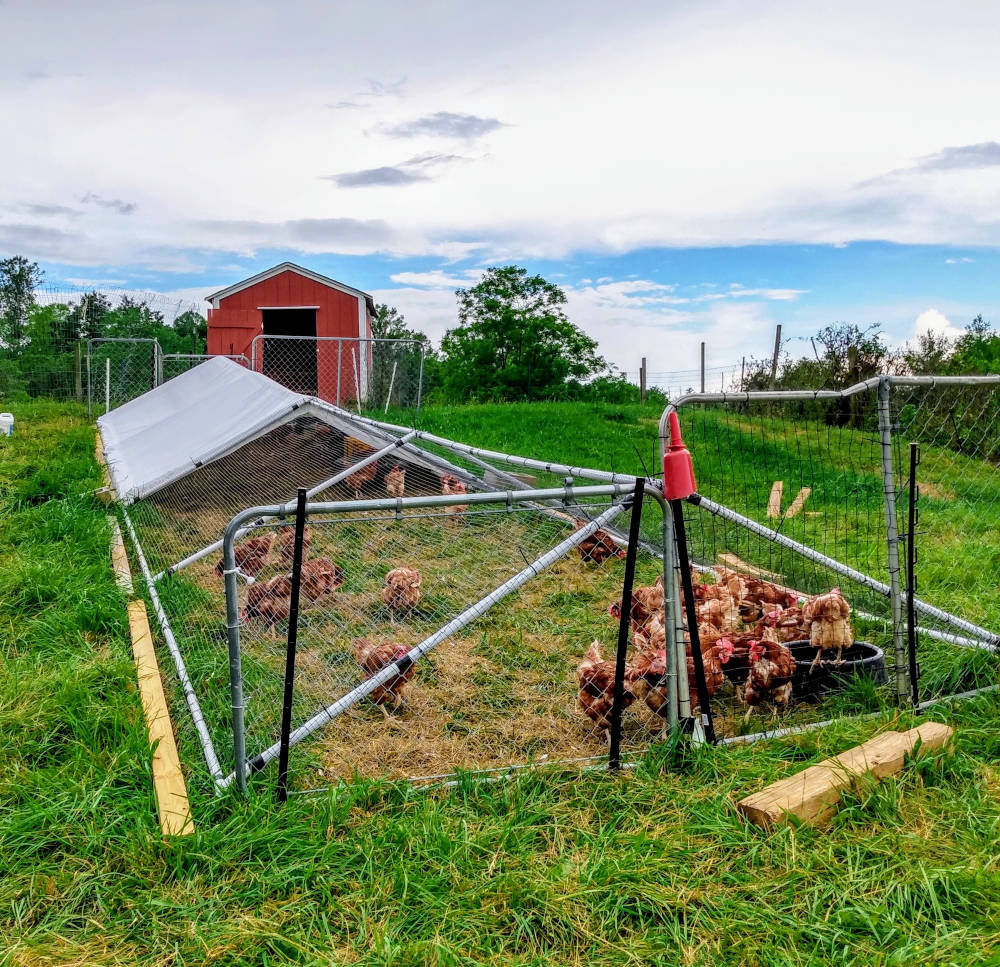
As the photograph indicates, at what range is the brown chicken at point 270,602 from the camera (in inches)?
159

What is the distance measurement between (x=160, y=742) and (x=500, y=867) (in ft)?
4.55

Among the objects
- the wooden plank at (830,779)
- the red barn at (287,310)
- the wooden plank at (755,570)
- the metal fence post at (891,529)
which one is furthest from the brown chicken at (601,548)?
the red barn at (287,310)

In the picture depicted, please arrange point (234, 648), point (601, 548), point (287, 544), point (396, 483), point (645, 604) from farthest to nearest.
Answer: point (396, 483), point (601, 548), point (287, 544), point (645, 604), point (234, 648)

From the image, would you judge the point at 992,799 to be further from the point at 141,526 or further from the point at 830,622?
the point at 141,526

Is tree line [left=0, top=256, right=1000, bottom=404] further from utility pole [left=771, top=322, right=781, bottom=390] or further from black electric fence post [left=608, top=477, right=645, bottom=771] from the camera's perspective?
black electric fence post [left=608, top=477, right=645, bottom=771]

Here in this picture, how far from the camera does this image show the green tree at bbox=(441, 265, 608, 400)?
22469mm

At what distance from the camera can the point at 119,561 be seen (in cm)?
519

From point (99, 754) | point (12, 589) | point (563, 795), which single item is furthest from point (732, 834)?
point (12, 589)

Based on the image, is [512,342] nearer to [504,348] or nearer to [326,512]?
[504,348]

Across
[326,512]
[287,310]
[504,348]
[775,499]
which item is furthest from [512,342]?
[326,512]

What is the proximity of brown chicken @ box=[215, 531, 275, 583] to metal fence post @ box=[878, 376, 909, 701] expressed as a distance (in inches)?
133

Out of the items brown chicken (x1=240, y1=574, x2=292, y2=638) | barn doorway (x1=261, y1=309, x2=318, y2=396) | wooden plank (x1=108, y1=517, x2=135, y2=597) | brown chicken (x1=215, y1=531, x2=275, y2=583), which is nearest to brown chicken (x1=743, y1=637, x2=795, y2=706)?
brown chicken (x1=240, y1=574, x2=292, y2=638)

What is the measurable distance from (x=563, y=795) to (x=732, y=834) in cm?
55

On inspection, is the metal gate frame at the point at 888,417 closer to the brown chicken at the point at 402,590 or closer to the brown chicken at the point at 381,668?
the brown chicken at the point at 381,668
